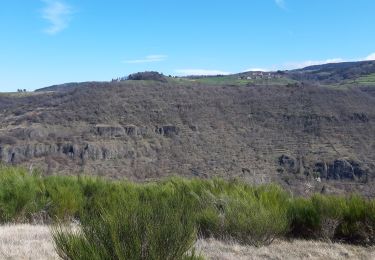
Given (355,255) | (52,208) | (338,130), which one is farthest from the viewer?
(338,130)

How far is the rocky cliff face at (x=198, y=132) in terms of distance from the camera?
45.3 m

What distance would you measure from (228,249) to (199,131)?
5561cm

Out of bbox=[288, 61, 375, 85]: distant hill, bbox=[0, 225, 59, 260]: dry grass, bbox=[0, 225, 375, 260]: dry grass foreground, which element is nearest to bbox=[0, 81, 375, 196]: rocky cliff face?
bbox=[288, 61, 375, 85]: distant hill

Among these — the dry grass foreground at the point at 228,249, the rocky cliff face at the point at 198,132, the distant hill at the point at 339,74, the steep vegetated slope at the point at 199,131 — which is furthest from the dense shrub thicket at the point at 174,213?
the distant hill at the point at 339,74

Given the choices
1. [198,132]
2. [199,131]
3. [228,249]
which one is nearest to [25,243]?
[228,249]

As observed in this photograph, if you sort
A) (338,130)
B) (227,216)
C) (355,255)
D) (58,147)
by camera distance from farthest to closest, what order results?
(338,130) → (58,147) → (227,216) → (355,255)

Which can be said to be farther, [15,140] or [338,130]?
[338,130]

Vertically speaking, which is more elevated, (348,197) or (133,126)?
(348,197)

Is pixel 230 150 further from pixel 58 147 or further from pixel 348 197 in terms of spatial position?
pixel 348 197

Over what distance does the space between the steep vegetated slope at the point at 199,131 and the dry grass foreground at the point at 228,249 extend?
28.0m

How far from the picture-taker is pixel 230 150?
53938 millimetres

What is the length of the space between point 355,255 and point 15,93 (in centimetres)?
9503

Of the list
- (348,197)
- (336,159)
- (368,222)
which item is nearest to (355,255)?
(368,222)

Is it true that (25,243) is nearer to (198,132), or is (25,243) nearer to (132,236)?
(132,236)
